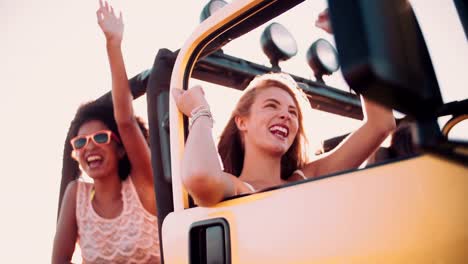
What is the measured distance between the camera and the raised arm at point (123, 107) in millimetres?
2291

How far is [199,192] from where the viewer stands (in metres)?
1.26

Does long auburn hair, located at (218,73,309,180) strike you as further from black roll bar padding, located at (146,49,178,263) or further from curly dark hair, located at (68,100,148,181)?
curly dark hair, located at (68,100,148,181)

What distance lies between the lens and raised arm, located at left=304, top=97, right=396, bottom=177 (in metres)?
1.89

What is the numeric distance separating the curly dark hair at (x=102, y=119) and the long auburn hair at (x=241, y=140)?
81 cm

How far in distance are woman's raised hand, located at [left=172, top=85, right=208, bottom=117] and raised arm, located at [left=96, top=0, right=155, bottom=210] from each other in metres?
0.92

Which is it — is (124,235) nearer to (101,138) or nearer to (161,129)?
(101,138)

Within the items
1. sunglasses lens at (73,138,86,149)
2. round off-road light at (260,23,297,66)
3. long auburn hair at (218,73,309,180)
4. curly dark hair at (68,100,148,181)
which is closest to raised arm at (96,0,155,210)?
curly dark hair at (68,100,148,181)

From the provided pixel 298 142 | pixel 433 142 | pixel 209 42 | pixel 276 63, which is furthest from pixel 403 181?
pixel 276 63

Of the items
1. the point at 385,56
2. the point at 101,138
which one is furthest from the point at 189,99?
the point at 101,138

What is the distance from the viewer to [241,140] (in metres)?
2.01

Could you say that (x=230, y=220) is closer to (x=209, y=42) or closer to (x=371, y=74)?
(x=209, y=42)

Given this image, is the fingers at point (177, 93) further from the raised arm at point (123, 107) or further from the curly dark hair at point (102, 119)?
the curly dark hair at point (102, 119)

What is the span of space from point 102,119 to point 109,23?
613 millimetres

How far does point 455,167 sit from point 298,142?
125 centimetres
